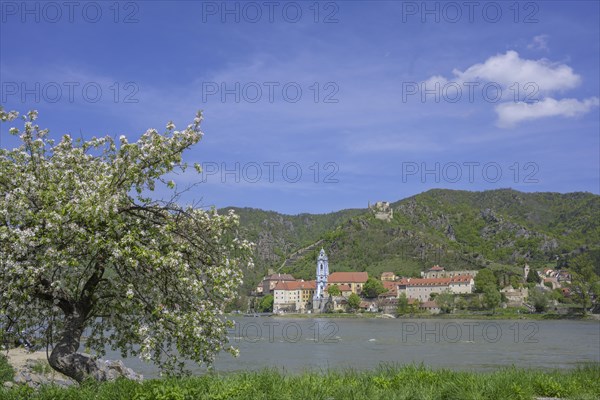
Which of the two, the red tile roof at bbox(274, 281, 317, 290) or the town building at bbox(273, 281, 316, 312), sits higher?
the red tile roof at bbox(274, 281, 317, 290)

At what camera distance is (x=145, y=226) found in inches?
436

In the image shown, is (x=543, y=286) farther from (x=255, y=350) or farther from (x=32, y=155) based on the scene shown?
(x=32, y=155)

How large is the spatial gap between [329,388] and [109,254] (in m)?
4.57

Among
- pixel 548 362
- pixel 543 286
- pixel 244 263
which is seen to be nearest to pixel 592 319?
pixel 543 286

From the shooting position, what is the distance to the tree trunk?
36.3 feet

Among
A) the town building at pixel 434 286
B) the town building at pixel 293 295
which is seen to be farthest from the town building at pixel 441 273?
the town building at pixel 293 295

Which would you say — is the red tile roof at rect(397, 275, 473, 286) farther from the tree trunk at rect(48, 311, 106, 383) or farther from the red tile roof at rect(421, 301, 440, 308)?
the tree trunk at rect(48, 311, 106, 383)

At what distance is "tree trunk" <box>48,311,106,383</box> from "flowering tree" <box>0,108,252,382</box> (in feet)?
0.06

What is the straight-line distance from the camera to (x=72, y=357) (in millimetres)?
11125

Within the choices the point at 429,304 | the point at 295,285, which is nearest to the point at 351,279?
the point at 295,285

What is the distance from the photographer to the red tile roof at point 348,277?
190500mm

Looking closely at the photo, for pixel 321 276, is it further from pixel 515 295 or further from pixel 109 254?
pixel 109 254

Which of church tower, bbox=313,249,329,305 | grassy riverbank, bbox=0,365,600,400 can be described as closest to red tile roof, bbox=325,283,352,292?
church tower, bbox=313,249,329,305

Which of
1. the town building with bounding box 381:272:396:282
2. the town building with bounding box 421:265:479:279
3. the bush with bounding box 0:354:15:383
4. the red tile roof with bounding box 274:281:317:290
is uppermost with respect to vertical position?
the town building with bounding box 421:265:479:279
